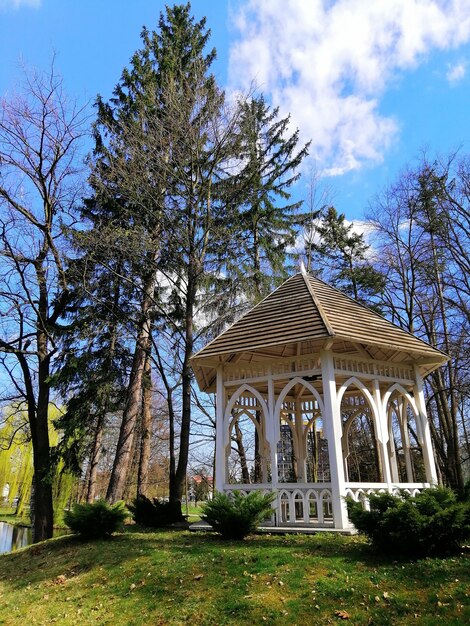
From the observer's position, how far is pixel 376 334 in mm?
9602

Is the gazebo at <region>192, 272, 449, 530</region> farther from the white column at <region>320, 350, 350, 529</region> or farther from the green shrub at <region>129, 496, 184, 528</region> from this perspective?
the green shrub at <region>129, 496, 184, 528</region>

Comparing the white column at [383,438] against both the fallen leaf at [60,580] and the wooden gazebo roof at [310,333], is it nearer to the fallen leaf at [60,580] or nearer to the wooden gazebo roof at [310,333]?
the wooden gazebo roof at [310,333]

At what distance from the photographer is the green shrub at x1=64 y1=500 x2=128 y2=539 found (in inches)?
357

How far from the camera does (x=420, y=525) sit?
5609 mm

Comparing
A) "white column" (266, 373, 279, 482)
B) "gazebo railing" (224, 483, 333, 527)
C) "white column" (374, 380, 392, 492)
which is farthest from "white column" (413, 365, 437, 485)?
"white column" (266, 373, 279, 482)

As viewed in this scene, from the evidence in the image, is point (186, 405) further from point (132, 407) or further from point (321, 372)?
point (321, 372)

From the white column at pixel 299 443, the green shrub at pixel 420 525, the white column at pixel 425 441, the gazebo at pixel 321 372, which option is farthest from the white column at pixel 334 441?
the white column at pixel 299 443

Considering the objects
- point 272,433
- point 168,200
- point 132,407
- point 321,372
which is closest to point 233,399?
point 272,433

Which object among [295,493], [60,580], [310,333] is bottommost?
[60,580]

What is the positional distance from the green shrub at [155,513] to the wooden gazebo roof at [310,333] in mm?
3286

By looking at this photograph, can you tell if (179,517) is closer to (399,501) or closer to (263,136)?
(399,501)

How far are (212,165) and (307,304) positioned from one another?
6919 millimetres

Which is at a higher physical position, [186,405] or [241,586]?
[186,405]

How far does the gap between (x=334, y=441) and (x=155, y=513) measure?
5331 millimetres
